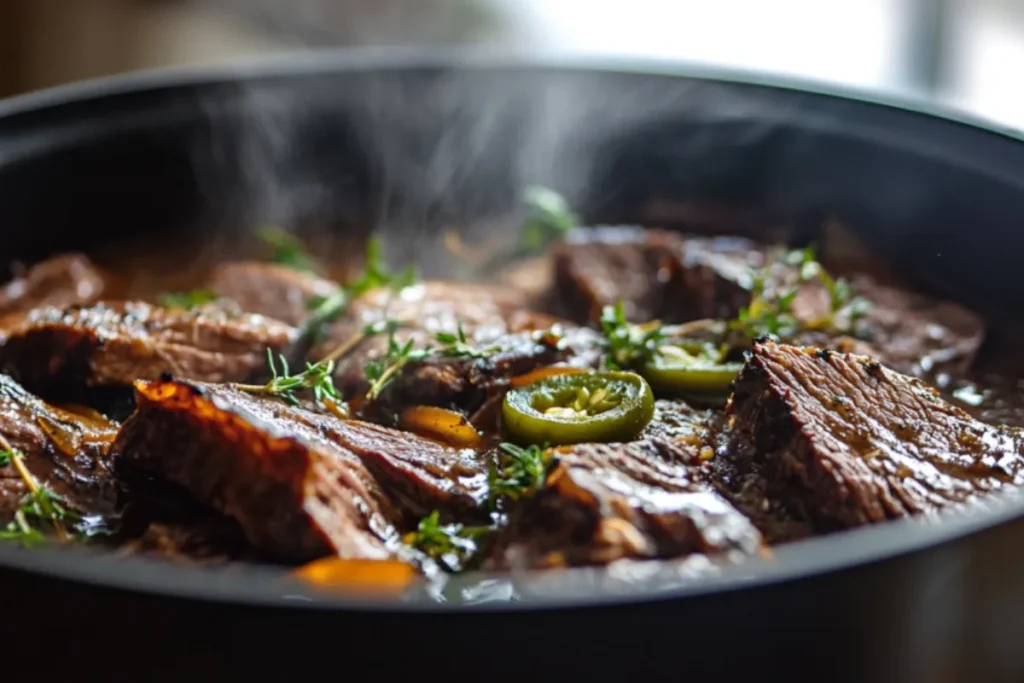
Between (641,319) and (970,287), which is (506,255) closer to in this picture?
(641,319)

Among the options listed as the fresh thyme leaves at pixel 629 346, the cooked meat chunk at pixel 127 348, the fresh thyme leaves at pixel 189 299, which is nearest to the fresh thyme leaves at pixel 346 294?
the cooked meat chunk at pixel 127 348

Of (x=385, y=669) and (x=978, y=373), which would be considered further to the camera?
(x=978, y=373)

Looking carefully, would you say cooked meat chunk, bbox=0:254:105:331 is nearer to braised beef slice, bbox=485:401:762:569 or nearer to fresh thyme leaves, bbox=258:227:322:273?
fresh thyme leaves, bbox=258:227:322:273

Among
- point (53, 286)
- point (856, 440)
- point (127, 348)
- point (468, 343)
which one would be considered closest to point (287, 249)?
point (53, 286)

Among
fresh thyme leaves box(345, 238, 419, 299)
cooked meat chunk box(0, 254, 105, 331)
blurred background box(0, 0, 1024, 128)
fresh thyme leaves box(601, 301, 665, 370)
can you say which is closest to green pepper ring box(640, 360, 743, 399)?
fresh thyme leaves box(601, 301, 665, 370)

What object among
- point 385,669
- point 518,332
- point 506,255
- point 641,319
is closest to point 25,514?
point 385,669

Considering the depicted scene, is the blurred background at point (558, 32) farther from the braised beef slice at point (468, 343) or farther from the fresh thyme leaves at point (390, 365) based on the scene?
the fresh thyme leaves at point (390, 365)
